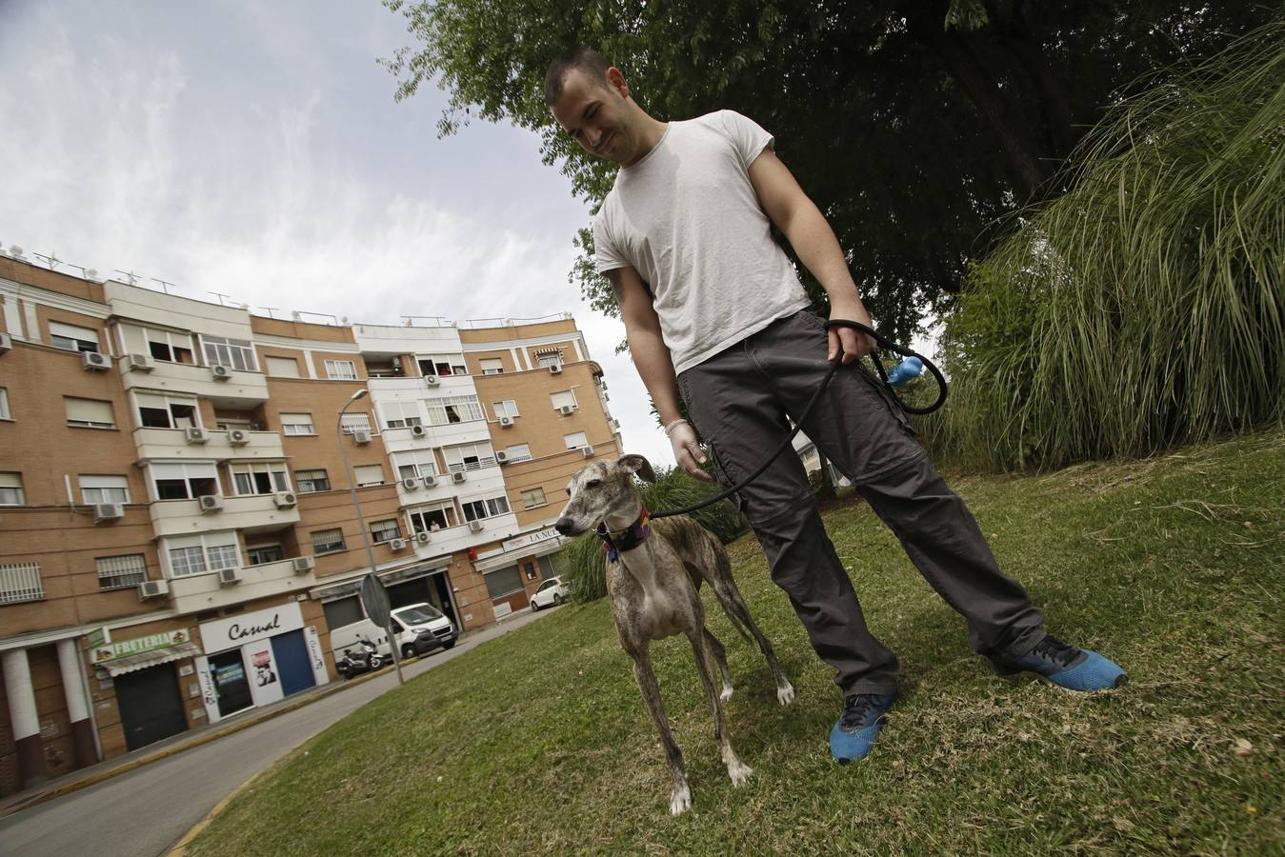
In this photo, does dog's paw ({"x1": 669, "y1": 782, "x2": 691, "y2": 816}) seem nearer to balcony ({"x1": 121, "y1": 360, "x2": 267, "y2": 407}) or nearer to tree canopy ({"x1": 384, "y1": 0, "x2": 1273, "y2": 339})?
tree canopy ({"x1": 384, "y1": 0, "x2": 1273, "y2": 339})

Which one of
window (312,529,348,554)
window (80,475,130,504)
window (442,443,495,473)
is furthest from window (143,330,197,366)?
window (442,443,495,473)

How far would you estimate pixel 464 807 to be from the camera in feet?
10.6

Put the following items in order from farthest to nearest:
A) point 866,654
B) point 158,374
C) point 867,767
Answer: point 158,374
point 866,654
point 867,767

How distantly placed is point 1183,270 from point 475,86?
9.93 m

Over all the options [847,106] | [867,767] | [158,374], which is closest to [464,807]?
[867,767]

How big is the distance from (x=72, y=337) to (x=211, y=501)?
724cm

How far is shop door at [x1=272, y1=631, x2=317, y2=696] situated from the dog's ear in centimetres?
2619

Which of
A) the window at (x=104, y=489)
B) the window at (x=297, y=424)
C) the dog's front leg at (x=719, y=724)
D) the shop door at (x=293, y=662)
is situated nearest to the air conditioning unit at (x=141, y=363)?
the window at (x=104, y=489)

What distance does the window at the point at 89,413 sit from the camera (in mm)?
21031

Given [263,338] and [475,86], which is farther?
[263,338]

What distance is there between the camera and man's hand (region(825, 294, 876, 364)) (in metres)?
2.16

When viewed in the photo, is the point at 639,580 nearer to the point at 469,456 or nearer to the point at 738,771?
the point at 738,771

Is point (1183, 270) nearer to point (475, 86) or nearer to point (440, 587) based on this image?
point (475, 86)

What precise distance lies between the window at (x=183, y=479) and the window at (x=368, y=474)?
6.11 m
